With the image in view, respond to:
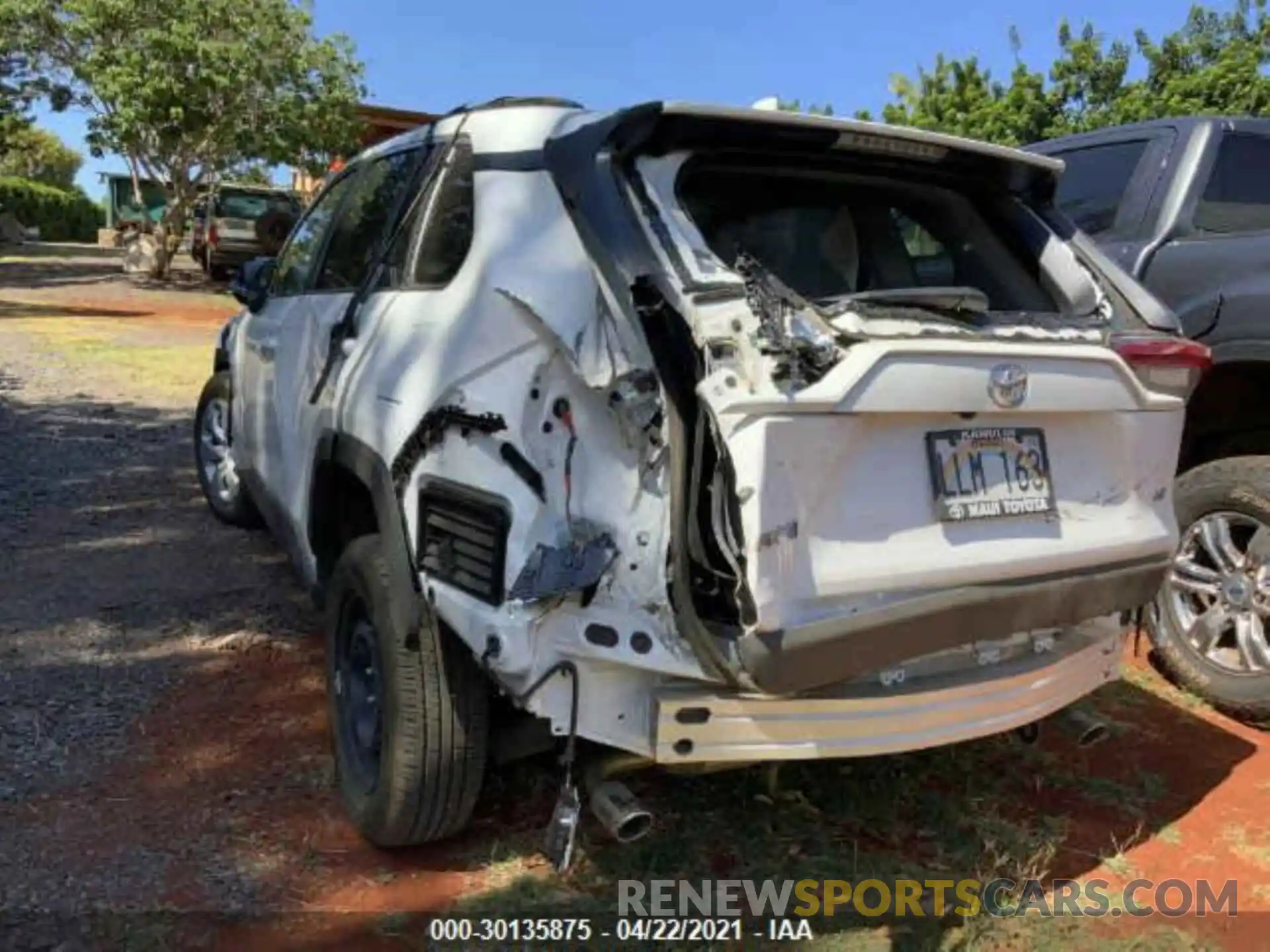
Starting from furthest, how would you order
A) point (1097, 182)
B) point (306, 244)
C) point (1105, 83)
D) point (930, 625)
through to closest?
point (1105, 83) → point (1097, 182) → point (306, 244) → point (930, 625)

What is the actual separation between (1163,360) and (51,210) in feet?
178

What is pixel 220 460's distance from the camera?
6.34 meters

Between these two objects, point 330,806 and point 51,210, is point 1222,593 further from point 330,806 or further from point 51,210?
point 51,210

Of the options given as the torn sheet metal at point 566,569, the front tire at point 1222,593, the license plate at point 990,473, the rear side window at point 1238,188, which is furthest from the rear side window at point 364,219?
the rear side window at point 1238,188

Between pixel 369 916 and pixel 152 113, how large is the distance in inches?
815

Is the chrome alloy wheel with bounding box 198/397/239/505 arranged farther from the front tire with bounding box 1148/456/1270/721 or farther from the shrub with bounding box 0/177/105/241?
the shrub with bounding box 0/177/105/241

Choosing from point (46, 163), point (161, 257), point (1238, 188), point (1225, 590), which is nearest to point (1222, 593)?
point (1225, 590)

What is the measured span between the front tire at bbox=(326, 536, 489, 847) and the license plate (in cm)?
127

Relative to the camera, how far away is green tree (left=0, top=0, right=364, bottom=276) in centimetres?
2030

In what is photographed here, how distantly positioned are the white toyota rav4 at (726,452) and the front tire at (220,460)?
110 inches

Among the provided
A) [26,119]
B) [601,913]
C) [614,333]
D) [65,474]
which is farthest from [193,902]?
[26,119]

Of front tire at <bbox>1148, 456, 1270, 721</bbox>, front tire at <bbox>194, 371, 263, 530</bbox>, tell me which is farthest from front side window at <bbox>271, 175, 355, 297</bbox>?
front tire at <bbox>1148, 456, 1270, 721</bbox>

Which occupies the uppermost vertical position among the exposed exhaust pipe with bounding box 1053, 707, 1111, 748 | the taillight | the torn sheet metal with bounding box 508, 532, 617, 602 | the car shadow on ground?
the taillight

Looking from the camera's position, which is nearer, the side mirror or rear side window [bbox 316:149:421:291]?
rear side window [bbox 316:149:421:291]
